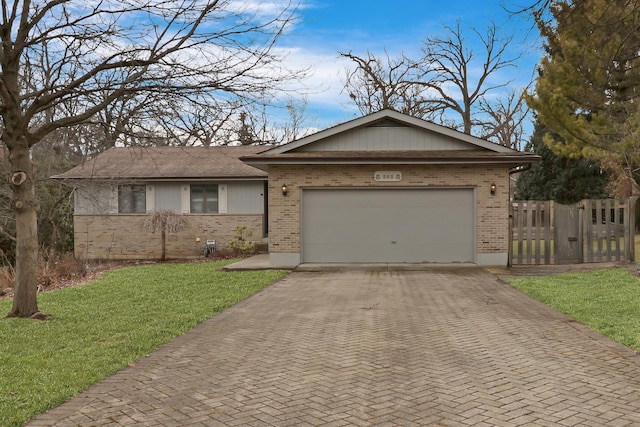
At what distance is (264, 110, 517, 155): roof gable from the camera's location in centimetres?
1666

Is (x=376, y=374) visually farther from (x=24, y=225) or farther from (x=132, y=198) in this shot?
(x=132, y=198)

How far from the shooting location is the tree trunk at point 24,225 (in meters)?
8.85

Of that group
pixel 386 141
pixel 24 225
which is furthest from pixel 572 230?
pixel 24 225

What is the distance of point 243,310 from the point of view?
9.84 m

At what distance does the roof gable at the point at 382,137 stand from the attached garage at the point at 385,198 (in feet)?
0.10

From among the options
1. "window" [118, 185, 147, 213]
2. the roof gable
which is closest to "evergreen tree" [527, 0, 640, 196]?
the roof gable

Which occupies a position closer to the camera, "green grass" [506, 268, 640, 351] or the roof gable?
"green grass" [506, 268, 640, 351]

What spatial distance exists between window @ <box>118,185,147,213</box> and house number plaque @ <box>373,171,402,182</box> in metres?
11.3

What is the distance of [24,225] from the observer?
8.91m

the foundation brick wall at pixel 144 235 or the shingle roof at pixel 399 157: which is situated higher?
the shingle roof at pixel 399 157

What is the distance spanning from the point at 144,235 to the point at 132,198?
1693 mm

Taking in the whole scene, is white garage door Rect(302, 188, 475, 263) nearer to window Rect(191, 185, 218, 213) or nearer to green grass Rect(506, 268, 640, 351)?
green grass Rect(506, 268, 640, 351)

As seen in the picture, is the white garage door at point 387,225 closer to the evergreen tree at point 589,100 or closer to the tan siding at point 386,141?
the tan siding at point 386,141

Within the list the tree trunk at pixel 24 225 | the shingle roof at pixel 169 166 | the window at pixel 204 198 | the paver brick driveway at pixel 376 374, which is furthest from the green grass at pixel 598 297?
the window at pixel 204 198
